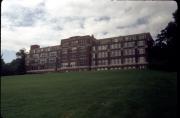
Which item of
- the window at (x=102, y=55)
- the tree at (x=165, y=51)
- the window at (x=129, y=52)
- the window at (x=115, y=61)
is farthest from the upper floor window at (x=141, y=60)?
the tree at (x=165, y=51)

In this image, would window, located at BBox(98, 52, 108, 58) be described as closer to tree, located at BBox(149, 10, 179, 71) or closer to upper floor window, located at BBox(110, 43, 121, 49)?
upper floor window, located at BBox(110, 43, 121, 49)

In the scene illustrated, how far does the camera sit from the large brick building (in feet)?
276

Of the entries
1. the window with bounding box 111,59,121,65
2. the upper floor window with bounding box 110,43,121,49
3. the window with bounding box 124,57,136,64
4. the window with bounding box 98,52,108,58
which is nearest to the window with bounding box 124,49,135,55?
the window with bounding box 124,57,136,64

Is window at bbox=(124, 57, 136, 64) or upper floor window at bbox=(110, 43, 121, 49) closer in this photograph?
window at bbox=(124, 57, 136, 64)

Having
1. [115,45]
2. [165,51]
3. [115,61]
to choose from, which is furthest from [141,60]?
[165,51]

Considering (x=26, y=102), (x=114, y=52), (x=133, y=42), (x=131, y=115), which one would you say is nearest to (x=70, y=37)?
(x=114, y=52)

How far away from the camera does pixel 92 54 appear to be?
9419cm

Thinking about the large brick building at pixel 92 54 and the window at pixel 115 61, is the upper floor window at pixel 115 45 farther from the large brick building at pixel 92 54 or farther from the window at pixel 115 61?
the window at pixel 115 61

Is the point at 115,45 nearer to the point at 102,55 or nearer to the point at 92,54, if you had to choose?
the point at 102,55

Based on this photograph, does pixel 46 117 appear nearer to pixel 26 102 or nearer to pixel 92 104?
pixel 92 104

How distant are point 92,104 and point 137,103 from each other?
3.15 meters

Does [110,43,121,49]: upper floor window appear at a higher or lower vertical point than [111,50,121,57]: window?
higher

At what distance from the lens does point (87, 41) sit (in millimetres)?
94875

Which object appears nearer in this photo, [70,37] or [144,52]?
[144,52]
